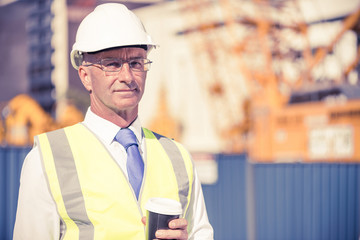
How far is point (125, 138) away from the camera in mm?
1851

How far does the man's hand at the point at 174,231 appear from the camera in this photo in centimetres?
159

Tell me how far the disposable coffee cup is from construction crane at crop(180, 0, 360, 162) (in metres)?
14.7

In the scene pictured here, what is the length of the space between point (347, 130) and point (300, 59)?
12232 millimetres

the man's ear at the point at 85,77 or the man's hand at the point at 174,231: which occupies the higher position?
the man's ear at the point at 85,77

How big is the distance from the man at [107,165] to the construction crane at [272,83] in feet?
47.4

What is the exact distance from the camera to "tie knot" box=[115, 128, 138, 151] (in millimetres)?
1845

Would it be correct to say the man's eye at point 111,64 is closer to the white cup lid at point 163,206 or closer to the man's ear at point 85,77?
the man's ear at point 85,77

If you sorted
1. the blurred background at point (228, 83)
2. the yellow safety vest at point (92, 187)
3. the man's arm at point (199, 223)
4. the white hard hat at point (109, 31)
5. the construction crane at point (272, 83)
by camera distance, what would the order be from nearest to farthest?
the yellow safety vest at point (92, 187), the white hard hat at point (109, 31), the man's arm at point (199, 223), the blurred background at point (228, 83), the construction crane at point (272, 83)

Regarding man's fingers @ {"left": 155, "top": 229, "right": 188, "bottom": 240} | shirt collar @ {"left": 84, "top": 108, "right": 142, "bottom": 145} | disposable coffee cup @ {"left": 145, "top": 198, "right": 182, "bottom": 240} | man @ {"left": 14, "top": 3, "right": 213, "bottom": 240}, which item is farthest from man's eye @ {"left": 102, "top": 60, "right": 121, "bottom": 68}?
man's fingers @ {"left": 155, "top": 229, "right": 188, "bottom": 240}

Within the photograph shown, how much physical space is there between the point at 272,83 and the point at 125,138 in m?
22.6

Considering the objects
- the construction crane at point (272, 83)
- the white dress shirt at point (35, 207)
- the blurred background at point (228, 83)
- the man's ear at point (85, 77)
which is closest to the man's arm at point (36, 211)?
the white dress shirt at point (35, 207)

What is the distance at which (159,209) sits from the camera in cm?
156

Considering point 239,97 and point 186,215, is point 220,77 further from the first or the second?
point 186,215

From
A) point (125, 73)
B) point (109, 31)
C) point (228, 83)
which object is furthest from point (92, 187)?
point (228, 83)
